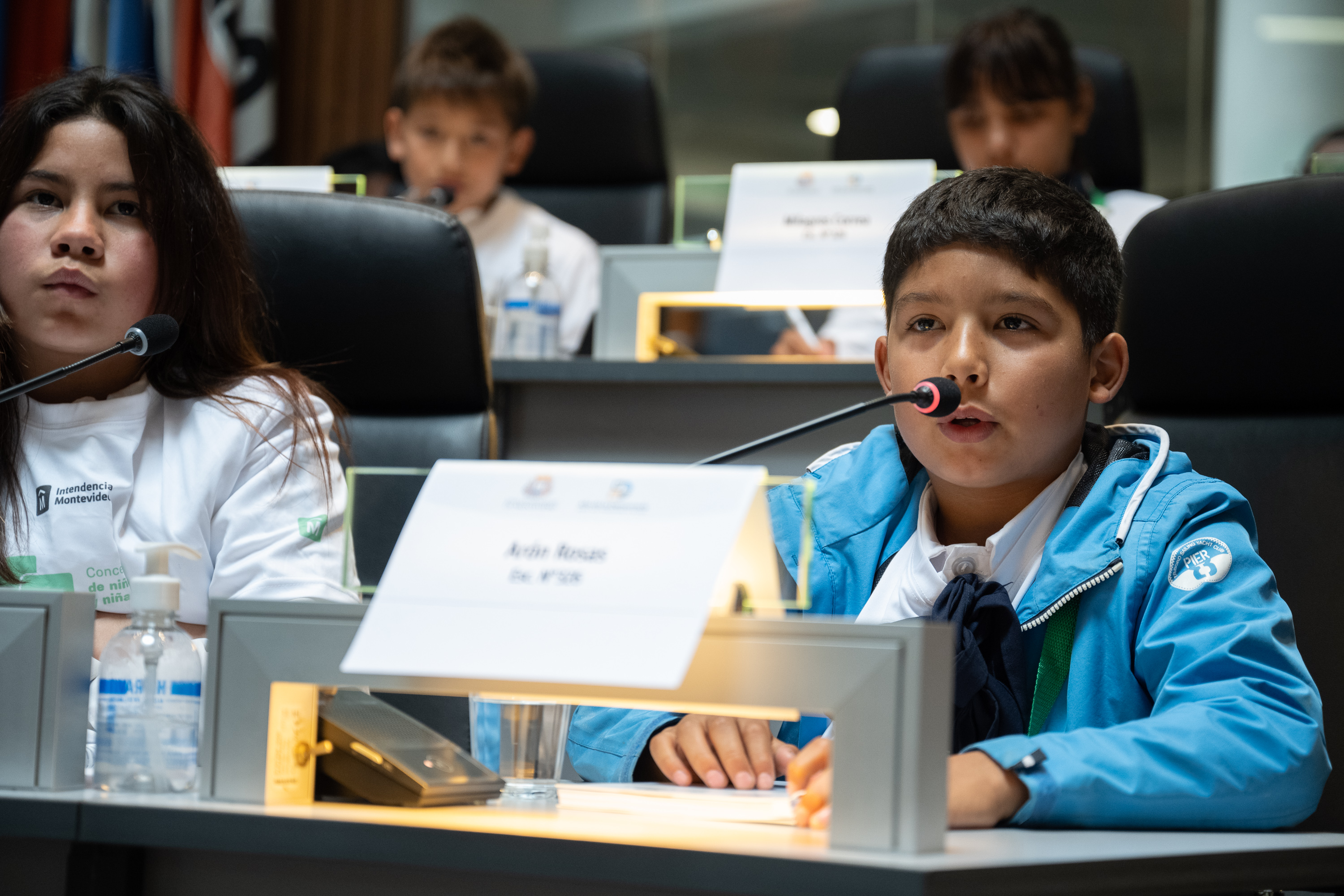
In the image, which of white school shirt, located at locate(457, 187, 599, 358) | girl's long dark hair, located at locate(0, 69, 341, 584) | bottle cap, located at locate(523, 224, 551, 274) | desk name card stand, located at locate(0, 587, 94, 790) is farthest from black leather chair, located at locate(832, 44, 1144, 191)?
desk name card stand, located at locate(0, 587, 94, 790)

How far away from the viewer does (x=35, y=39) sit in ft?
12.5

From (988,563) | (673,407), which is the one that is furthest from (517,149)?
(988,563)

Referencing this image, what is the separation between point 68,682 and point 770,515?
41 centimetres

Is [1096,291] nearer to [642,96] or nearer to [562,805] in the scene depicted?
[562,805]

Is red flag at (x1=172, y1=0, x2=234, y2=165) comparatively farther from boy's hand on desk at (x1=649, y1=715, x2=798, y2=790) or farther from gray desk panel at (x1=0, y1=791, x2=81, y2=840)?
gray desk panel at (x1=0, y1=791, x2=81, y2=840)

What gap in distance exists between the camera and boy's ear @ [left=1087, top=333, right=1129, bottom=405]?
125 centimetres

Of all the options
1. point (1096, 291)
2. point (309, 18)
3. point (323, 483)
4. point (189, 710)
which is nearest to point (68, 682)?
point (189, 710)

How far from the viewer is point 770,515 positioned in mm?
786

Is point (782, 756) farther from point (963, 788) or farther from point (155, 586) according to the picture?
point (155, 586)

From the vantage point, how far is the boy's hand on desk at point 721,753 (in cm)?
102

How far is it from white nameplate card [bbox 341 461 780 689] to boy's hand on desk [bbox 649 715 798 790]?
310mm

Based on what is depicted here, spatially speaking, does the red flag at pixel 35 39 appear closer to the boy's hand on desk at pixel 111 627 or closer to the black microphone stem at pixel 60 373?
the boy's hand on desk at pixel 111 627

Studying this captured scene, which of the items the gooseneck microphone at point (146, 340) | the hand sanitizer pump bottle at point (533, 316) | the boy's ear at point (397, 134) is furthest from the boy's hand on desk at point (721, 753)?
the boy's ear at point (397, 134)

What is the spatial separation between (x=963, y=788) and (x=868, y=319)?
1963 mm
